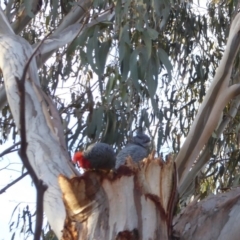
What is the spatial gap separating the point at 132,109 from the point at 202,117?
0.81m

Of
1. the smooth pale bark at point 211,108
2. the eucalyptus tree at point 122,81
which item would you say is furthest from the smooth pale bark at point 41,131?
the smooth pale bark at point 211,108

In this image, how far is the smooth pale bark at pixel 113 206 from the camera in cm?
122

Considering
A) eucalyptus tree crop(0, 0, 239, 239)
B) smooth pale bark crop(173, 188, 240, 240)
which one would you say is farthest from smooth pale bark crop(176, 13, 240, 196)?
smooth pale bark crop(173, 188, 240, 240)

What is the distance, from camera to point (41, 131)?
1.60 meters

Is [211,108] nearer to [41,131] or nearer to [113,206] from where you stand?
[41,131]

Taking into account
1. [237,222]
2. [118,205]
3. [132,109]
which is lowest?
[237,222]

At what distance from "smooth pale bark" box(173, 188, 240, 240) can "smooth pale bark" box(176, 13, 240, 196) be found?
2.87ft

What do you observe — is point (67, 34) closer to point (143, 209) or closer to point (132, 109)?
point (132, 109)

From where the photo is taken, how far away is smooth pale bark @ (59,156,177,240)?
1224mm

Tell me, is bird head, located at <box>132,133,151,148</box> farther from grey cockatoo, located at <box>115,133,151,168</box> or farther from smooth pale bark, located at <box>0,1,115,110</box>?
smooth pale bark, located at <box>0,1,115,110</box>

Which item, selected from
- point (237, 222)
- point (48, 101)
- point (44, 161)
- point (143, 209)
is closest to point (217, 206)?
point (237, 222)

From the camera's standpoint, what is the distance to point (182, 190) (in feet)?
9.66

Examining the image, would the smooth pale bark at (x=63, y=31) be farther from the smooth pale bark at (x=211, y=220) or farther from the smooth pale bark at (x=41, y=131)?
the smooth pale bark at (x=211, y=220)

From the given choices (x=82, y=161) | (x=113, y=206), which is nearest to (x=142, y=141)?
(x=82, y=161)
